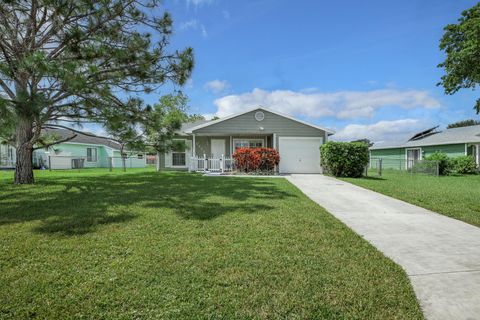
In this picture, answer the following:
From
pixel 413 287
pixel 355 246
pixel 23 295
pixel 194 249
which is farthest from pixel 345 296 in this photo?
pixel 23 295

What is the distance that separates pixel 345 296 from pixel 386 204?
5205 mm

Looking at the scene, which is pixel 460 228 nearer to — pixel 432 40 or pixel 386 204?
pixel 386 204

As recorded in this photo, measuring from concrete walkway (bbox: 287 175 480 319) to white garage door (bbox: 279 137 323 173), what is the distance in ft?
31.7

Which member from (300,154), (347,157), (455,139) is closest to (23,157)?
(300,154)

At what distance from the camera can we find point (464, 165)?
16781 mm

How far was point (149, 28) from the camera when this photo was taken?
30.4 ft

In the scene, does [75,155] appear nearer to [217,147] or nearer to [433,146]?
[217,147]

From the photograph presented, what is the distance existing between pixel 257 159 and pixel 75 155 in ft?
63.9

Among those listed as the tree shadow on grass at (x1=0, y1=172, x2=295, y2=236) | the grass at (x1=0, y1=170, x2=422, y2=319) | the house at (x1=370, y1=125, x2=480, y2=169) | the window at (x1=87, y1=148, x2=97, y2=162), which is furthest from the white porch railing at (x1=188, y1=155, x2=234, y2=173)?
the window at (x1=87, y1=148, x2=97, y2=162)

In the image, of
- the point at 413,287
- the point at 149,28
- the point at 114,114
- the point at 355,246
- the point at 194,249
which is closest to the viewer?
the point at 413,287

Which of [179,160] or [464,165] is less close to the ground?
[179,160]

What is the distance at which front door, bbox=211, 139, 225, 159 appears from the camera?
1814 cm

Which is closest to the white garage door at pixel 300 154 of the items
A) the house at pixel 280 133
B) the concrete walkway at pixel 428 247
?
the house at pixel 280 133

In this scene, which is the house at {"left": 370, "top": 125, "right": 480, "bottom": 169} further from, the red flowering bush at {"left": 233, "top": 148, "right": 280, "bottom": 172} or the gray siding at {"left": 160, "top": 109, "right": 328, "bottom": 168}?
the red flowering bush at {"left": 233, "top": 148, "right": 280, "bottom": 172}
